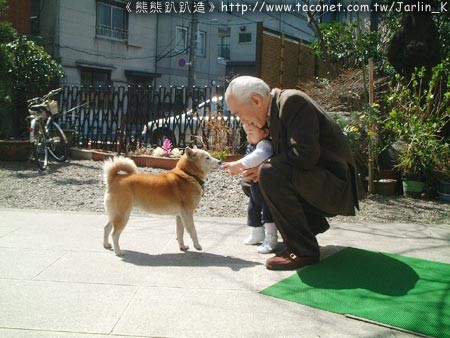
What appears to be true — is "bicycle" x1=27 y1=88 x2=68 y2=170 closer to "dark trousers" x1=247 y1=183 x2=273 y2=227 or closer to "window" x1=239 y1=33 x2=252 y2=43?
"dark trousers" x1=247 y1=183 x2=273 y2=227

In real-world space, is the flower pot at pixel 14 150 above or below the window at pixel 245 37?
below

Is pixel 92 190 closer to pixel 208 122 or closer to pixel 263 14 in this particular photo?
pixel 208 122

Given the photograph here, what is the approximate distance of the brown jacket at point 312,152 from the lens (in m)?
A: 3.30

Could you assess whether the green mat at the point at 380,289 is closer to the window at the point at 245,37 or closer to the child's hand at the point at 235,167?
the child's hand at the point at 235,167

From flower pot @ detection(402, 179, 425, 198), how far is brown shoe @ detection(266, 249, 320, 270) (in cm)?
411

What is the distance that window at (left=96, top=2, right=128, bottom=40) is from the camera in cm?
2314

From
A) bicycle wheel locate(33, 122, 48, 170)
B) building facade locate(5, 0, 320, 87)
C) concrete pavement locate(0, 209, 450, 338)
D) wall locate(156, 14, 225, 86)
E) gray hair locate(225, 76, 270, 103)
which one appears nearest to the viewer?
concrete pavement locate(0, 209, 450, 338)

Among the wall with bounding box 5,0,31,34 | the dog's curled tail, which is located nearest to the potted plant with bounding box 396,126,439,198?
the dog's curled tail

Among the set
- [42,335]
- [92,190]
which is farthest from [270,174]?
[92,190]

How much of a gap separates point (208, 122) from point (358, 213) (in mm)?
4481

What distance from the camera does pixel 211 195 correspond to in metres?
6.80

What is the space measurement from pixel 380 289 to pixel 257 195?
1317 mm

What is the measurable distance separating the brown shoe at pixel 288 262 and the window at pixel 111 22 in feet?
72.2

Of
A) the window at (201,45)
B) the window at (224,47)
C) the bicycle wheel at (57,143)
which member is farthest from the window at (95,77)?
the window at (224,47)
